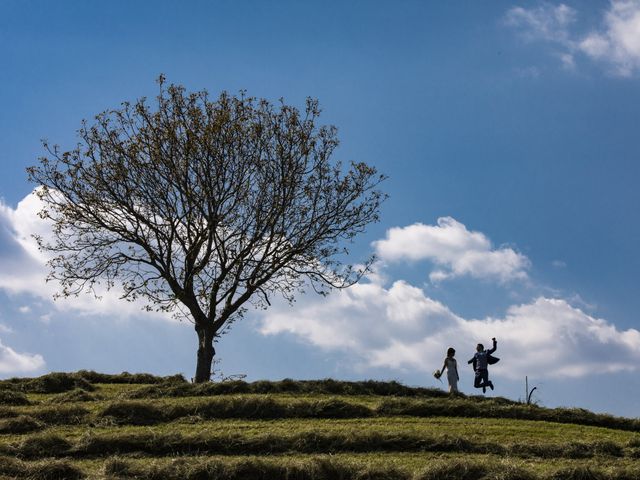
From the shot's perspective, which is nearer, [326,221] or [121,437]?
[121,437]

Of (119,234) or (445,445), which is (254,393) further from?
Result: (119,234)

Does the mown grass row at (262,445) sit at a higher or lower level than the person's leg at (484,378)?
lower

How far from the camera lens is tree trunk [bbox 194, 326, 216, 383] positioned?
1325 inches

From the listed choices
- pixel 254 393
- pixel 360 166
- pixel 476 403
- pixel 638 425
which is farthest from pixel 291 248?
pixel 638 425

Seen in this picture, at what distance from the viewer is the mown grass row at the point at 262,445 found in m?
17.9

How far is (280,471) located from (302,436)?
2680 millimetres

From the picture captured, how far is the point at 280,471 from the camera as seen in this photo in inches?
622

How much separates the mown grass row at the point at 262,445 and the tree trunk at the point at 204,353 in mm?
14871

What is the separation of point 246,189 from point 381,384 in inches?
421

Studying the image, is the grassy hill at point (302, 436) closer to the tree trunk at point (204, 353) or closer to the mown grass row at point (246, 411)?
the mown grass row at point (246, 411)

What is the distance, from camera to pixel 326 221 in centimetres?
3509

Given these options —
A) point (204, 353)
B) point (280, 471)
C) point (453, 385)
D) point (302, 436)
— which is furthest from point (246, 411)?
point (204, 353)

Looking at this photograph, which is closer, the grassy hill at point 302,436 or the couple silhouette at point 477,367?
the grassy hill at point 302,436

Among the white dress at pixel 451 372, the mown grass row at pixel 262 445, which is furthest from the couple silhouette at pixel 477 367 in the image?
the mown grass row at pixel 262 445
